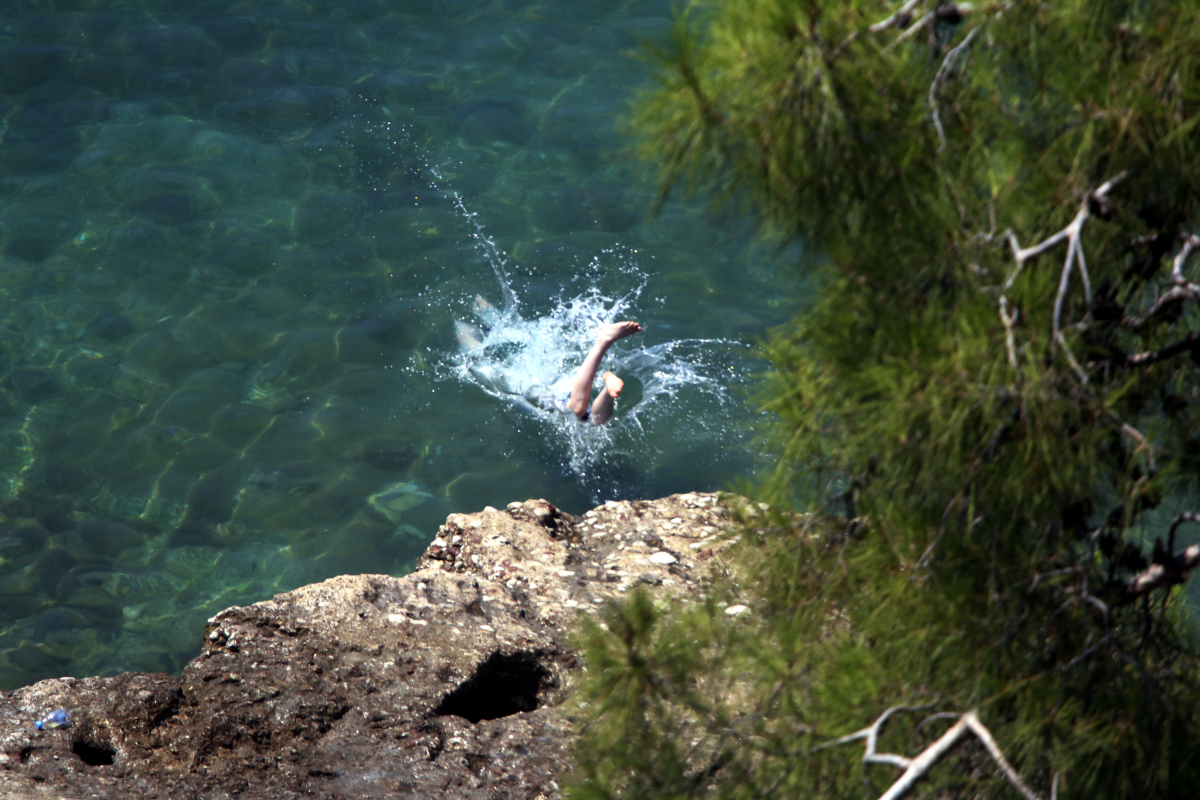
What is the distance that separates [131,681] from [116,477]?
307cm

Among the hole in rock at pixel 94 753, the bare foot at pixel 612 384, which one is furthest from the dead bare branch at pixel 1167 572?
the bare foot at pixel 612 384

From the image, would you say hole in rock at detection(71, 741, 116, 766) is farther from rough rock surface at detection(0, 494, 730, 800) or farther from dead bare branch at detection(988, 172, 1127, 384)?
dead bare branch at detection(988, 172, 1127, 384)

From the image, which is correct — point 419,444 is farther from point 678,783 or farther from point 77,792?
point 678,783

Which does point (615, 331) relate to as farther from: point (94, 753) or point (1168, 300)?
point (1168, 300)

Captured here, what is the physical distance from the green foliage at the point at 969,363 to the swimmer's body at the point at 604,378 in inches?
165

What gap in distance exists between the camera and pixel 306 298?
25.2 feet

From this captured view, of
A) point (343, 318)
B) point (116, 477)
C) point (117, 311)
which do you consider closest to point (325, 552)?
point (116, 477)

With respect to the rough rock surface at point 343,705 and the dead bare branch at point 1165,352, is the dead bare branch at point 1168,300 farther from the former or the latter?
the rough rock surface at point 343,705

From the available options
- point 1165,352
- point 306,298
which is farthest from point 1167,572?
point 306,298

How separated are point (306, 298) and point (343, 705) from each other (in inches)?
172

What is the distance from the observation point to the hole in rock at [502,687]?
4.17m

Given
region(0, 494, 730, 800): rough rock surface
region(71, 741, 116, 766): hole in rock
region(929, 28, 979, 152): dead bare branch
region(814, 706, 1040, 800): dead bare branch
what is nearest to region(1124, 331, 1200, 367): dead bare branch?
region(929, 28, 979, 152): dead bare branch

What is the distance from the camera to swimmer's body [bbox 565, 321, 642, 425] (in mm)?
6641

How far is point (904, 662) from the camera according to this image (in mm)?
2326
